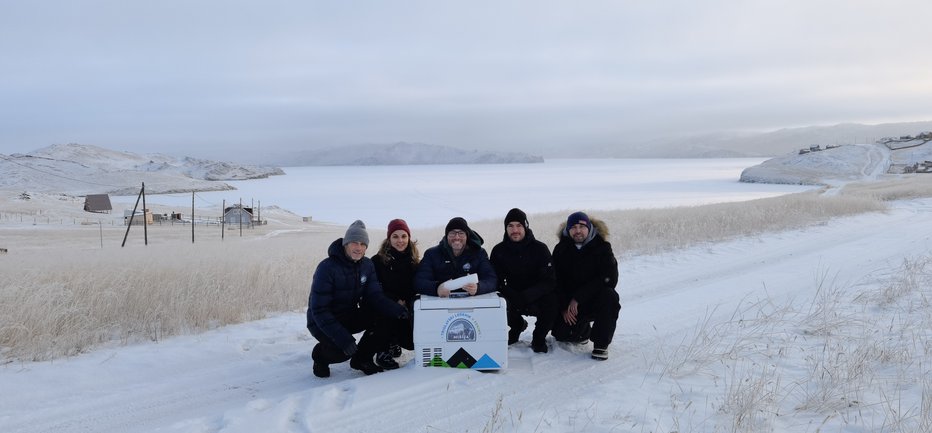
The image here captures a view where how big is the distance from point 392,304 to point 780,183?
86.7m

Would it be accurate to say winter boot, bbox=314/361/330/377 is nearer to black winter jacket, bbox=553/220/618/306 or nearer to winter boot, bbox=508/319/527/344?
winter boot, bbox=508/319/527/344

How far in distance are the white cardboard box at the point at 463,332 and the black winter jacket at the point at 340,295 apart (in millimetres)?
469

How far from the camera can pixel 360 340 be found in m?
5.45

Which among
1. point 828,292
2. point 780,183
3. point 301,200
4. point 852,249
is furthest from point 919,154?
point 828,292

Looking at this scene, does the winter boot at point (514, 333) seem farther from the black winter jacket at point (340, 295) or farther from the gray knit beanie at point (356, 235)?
the gray knit beanie at point (356, 235)

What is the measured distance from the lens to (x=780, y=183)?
80.8 metres

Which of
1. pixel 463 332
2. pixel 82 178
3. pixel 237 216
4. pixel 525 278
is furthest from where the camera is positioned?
pixel 82 178

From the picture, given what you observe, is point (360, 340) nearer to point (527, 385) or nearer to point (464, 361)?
point (464, 361)

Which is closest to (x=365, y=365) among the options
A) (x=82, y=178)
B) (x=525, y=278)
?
(x=525, y=278)

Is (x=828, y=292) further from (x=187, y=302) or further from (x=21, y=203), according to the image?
(x=21, y=203)

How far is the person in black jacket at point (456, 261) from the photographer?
Result: 5520mm

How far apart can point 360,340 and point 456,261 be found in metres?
1.11

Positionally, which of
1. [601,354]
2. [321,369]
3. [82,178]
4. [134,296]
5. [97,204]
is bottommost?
[97,204]

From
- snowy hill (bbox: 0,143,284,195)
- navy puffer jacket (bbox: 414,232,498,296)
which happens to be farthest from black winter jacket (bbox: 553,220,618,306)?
snowy hill (bbox: 0,143,284,195)
